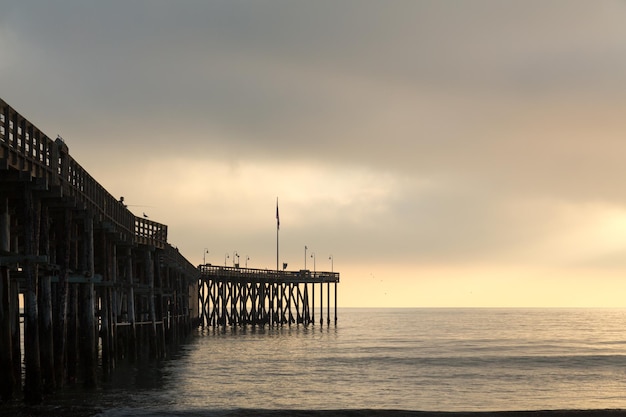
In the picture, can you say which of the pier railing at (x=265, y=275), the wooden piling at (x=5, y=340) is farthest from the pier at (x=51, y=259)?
the pier railing at (x=265, y=275)

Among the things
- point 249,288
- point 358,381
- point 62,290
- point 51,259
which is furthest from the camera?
point 249,288

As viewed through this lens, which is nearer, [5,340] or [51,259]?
[5,340]

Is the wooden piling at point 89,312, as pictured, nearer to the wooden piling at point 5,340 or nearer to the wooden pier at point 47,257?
the wooden pier at point 47,257

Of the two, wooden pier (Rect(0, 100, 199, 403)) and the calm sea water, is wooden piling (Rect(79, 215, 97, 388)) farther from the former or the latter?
the calm sea water

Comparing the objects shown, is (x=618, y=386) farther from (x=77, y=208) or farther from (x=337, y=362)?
(x=77, y=208)

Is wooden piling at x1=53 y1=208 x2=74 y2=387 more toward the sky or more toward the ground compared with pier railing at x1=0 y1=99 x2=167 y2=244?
more toward the ground

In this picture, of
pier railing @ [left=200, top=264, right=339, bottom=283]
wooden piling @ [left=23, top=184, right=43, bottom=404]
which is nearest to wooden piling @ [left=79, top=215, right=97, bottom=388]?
wooden piling @ [left=23, top=184, right=43, bottom=404]

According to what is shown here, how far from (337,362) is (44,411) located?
1258 inches

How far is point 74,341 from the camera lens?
98.8 feet

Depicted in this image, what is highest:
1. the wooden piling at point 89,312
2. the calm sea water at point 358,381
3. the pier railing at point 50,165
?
the pier railing at point 50,165

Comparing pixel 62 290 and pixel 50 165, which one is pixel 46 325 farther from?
pixel 50 165

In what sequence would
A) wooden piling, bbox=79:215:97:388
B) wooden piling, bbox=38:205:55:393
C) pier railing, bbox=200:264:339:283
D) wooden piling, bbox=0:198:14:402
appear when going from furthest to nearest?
pier railing, bbox=200:264:339:283 → wooden piling, bbox=79:215:97:388 → wooden piling, bbox=38:205:55:393 → wooden piling, bbox=0:198:14:402

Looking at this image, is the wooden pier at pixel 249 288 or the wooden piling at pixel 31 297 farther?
the wooden pier at pixel 249 288

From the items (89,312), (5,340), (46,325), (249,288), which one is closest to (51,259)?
(89,312)
